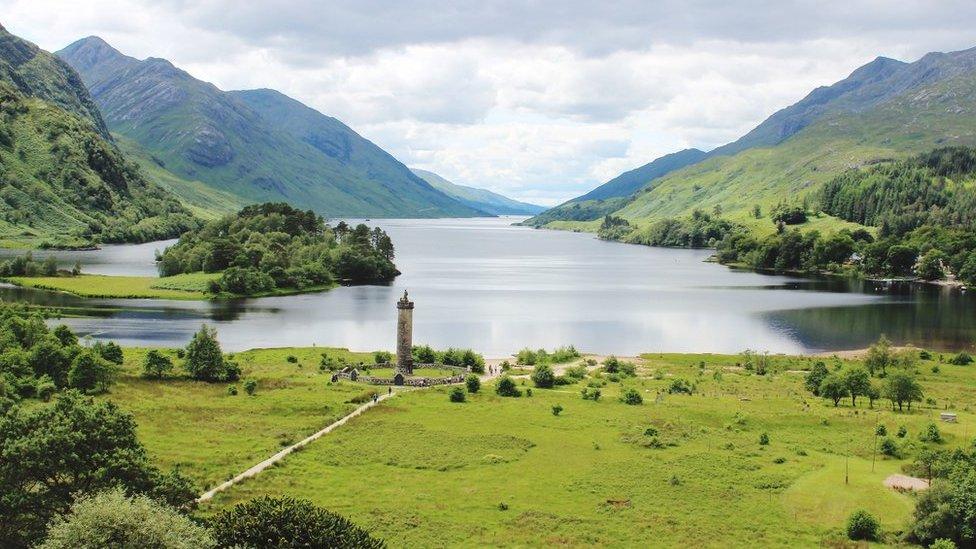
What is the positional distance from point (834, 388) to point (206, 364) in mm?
65400

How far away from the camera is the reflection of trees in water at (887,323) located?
132375 mm

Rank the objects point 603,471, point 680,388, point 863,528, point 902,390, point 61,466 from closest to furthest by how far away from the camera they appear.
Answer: point 61,466 < point 863,528 < point 603,471 < point 902,390 < point 680,388

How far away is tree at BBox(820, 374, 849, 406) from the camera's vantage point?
8462 cm

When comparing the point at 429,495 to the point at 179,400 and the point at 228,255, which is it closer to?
the point at 179,400

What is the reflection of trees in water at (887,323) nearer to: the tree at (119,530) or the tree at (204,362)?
the tree at (204,362)

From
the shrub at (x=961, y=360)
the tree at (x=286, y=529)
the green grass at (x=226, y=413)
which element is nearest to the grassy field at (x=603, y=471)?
the green grass at (x=226, y=413)

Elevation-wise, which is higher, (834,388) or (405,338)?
(405,338)

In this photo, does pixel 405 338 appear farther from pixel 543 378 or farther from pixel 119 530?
pixel 119 530

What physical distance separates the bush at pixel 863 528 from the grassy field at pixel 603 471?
4.04ft

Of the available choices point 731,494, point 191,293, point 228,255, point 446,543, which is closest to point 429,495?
point 446,543

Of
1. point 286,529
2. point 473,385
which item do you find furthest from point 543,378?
point 286,529

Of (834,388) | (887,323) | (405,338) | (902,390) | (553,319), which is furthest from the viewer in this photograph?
(553,319)

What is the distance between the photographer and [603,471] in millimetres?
59094

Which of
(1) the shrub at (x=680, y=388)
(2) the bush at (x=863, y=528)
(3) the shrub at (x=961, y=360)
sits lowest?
(2) the bush at (x=863, y=528)
